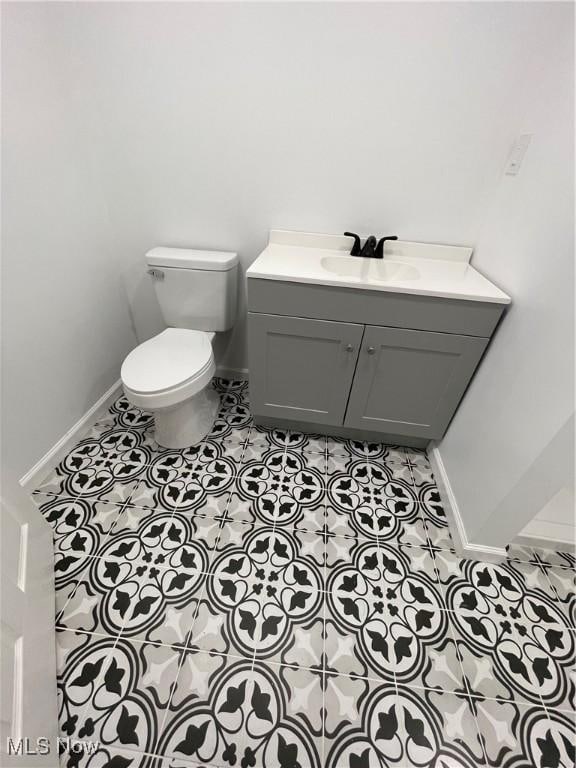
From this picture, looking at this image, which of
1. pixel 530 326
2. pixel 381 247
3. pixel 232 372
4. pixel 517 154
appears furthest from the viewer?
pixel 232 372

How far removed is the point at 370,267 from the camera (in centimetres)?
143

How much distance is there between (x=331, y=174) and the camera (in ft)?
4.51

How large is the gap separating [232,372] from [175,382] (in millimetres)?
722

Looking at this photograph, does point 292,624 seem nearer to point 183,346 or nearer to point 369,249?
point 183,346

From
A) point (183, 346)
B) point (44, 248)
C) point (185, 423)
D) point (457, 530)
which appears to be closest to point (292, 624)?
point (457, 530)

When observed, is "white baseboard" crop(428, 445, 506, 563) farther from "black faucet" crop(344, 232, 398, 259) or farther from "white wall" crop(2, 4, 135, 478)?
"white wall" crop(2, 4, 135, 478)

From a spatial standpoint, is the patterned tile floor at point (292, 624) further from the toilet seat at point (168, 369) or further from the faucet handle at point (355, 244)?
the faucet handle at point (355, 244)

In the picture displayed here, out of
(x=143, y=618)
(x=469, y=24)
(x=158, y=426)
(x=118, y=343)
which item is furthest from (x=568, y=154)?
(x=118, y=343)

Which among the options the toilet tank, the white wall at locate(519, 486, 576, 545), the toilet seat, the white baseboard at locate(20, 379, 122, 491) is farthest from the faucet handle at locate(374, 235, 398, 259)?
the white baseboard at locate(20, 379, 122, 491)

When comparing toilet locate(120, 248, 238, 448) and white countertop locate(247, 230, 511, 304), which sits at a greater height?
white countertop locate(247, 230, 511, 304)

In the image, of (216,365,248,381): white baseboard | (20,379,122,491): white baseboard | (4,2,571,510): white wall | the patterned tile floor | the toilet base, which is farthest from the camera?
(216,365,248,381): white baseboard

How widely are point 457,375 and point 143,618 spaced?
139 centimetres

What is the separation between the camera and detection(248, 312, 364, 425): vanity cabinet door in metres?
1.31

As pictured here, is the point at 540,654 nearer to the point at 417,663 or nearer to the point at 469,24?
the point at 417,663
